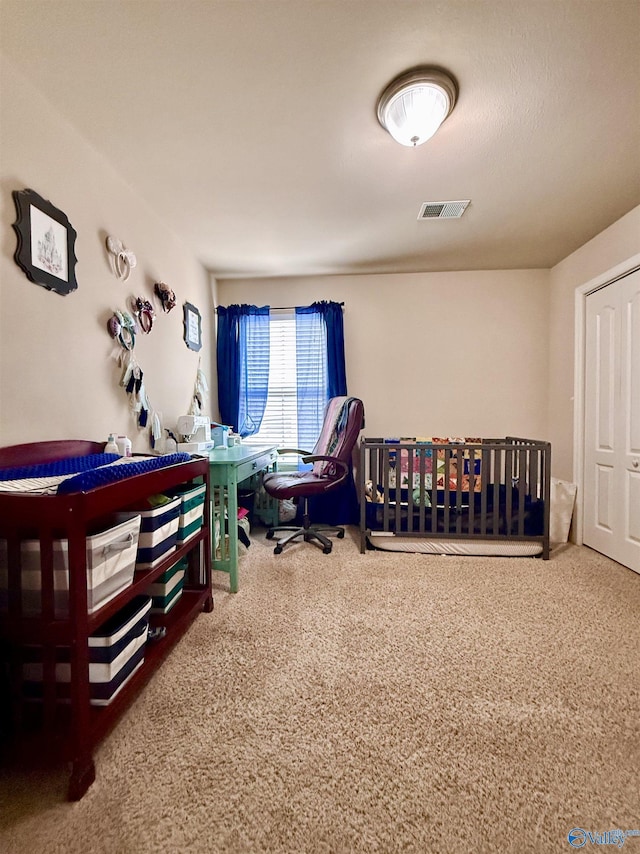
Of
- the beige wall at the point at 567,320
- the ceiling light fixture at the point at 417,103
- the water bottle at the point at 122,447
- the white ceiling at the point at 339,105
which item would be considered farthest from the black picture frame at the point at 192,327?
the beige wall at the point at 567,320

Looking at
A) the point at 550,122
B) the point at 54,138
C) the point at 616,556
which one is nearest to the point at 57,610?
the point at 54,138

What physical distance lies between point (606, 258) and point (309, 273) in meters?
2.36

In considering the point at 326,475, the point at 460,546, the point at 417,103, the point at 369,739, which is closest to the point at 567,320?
the point at 460,546

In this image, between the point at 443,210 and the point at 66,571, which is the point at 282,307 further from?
the point at 66,571

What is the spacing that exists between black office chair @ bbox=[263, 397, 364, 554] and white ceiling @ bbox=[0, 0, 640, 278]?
142cm

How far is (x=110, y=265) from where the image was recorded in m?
1.87

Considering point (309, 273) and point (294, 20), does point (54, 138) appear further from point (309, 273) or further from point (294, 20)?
point (309, 273)

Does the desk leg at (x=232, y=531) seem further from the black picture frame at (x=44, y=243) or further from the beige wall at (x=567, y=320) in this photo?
the beige wall at (x=567, y=320)

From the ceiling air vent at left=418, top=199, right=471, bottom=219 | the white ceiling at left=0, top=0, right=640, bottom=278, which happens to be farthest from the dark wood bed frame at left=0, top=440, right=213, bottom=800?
the ceiling air vent at left=418, top=199, right=471, bottom=219

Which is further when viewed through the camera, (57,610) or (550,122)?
(550,122)

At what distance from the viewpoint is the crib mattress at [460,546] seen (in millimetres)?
2408

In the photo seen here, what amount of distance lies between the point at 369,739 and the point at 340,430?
1913mm

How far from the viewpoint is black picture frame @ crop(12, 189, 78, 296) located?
4.35 feet

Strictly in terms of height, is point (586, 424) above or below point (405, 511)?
above
